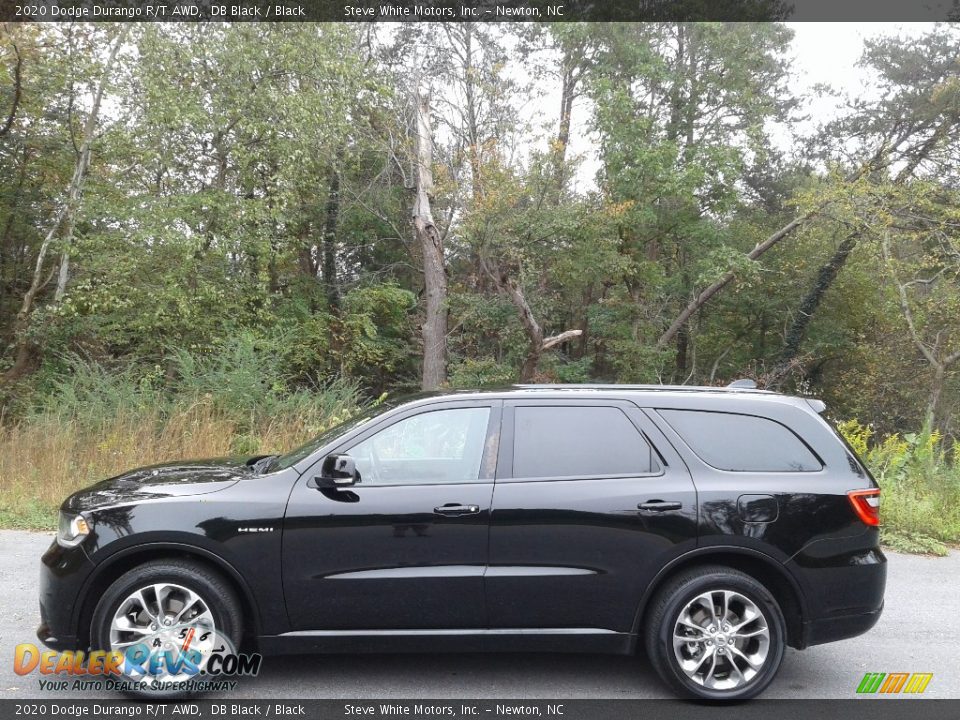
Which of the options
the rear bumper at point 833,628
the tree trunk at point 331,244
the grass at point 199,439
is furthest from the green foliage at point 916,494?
the tree trunk at point 331,244

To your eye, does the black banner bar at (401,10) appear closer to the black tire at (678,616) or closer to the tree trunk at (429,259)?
the tree trunk at (429,259)

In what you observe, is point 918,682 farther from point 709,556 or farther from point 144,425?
point 144,425

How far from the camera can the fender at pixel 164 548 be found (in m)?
4.02

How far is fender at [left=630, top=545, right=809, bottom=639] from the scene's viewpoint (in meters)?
4.14

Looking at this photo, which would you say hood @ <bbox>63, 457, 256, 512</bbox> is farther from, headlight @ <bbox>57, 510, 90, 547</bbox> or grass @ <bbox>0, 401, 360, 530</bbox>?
grass @ <bbox>0, 401, 360, 530</bbox>

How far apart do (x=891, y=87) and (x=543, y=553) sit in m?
25.3

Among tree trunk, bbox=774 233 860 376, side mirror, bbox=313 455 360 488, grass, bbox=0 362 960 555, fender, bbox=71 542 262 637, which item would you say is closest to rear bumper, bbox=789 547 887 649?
side mirror, bbox=313 455 360 488

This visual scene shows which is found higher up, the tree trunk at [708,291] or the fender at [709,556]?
the tree trunk at [708,291]

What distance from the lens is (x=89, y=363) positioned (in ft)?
45.6

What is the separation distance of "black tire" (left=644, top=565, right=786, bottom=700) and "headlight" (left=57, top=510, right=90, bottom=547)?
3.16 metres

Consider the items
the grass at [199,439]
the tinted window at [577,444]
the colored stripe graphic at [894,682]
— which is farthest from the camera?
the grass at [199,439]

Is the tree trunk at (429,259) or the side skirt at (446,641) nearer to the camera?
the side skirt at (446,641)

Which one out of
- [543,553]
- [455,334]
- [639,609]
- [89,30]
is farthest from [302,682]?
[455,334]

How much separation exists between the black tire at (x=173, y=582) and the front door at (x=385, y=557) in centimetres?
32
